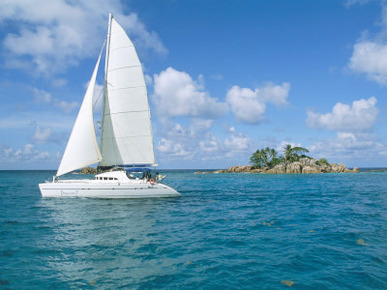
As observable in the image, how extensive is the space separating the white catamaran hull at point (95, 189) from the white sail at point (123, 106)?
11.1 feet

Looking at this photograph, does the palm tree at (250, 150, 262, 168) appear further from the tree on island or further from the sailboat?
the sailboat

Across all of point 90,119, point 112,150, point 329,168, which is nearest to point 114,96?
point 90,119

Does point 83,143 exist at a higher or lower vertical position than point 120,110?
lower

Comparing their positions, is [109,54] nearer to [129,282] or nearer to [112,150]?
[112,150]

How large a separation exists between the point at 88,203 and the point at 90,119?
8.94 m

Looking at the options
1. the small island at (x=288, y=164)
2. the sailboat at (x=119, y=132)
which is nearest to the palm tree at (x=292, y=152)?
the small island at (x=288, y=164)

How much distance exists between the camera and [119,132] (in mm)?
28625

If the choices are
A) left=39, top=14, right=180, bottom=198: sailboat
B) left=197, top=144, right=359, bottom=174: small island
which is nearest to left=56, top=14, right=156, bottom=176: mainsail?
left=39, top=14, right=180, bottom=198: sailboat

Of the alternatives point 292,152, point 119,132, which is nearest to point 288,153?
point 292,152

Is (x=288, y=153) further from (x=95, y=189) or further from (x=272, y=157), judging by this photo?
(x=95, y=189)

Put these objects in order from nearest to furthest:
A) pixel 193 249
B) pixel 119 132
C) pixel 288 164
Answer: pixel 193 249, pixel 119 132, pixel 288 164

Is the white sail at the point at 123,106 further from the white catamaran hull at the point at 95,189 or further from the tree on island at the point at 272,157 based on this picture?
the tree on island at the point at 272,157

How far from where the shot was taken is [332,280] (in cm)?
863

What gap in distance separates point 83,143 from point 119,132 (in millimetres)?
3891
